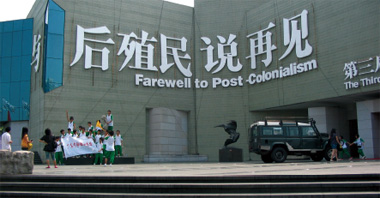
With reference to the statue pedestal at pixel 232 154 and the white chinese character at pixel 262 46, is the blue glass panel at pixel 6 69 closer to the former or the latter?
the white chinese character at pixel 262 46

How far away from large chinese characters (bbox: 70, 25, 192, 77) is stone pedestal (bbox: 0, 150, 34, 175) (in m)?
16.3

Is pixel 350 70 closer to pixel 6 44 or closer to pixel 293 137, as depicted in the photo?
pixel 293 137

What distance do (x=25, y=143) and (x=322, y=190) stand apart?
32.3ft

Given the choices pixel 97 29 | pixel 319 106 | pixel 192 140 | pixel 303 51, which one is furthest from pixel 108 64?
pixel 319 106

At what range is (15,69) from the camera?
30.4m

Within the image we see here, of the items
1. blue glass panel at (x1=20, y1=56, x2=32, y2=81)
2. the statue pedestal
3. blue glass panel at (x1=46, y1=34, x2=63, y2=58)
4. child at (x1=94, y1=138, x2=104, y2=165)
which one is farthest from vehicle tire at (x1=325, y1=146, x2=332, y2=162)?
blue glass panel at (x1=20, y1=56, x2=32, y2=81)

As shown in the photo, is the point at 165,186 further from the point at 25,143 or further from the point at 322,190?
the point at 25,143

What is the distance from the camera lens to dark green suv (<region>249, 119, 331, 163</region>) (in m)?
17.8

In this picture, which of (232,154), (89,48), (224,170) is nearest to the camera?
(224,170)

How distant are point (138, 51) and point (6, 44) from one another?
1129 cm

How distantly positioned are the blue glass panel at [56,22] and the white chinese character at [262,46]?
1341 centimetres

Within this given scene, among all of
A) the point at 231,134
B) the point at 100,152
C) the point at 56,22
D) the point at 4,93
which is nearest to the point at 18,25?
the point at 4,93

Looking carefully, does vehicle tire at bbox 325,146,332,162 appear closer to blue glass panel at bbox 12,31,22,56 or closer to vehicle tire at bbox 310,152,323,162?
vehicle tire at bbox 310,152,323,162

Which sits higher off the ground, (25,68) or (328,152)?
(25,68)
